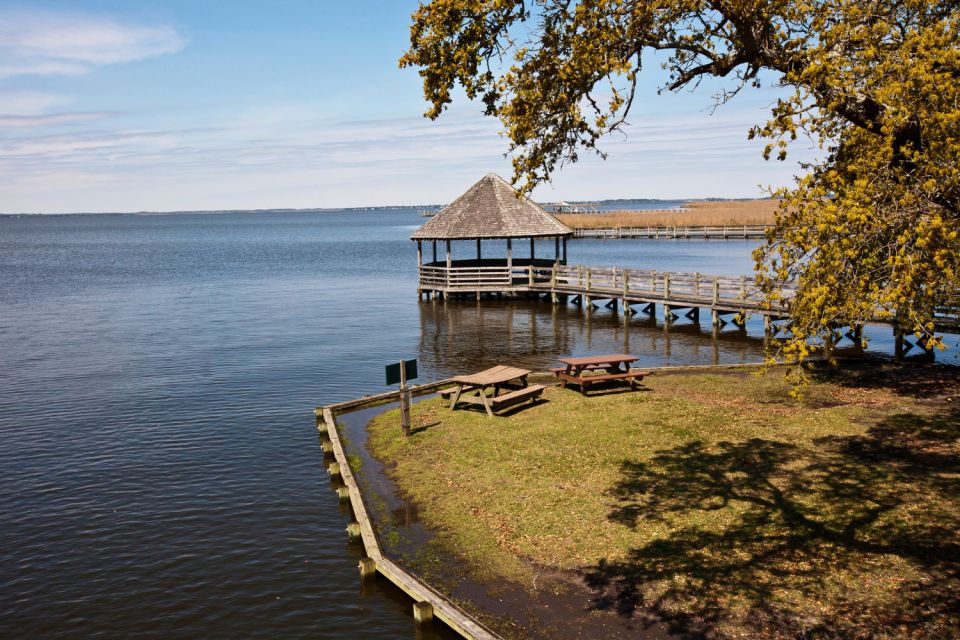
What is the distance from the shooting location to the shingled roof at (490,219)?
4012 cm

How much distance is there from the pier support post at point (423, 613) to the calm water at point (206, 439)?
309 millimetres

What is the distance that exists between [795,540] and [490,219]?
3184 centimetres

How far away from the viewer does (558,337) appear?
105ft

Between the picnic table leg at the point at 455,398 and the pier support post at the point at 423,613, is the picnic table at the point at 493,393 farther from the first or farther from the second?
the pier support post at the point at 423,613

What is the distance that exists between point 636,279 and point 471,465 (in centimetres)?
2625

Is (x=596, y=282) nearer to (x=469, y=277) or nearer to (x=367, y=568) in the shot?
(x=469, y=277)

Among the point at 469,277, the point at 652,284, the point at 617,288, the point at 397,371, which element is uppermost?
the point at 469,277

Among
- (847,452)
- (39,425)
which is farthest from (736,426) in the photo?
(39,425)

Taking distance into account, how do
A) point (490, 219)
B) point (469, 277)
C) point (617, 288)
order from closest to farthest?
point (617, 288)
point (490, 219)
point (469, 277)

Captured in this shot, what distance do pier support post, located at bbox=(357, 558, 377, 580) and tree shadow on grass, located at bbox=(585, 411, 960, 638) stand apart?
323 centimetres

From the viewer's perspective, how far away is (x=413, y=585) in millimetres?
10094

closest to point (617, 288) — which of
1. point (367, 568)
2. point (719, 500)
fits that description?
point (719, 500)

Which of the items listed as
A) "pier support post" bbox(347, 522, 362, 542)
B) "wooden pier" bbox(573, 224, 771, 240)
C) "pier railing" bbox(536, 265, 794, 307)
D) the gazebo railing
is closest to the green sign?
"pier support post" bbox(347, 522, 362, 542)

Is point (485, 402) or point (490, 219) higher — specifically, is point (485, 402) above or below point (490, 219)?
below
